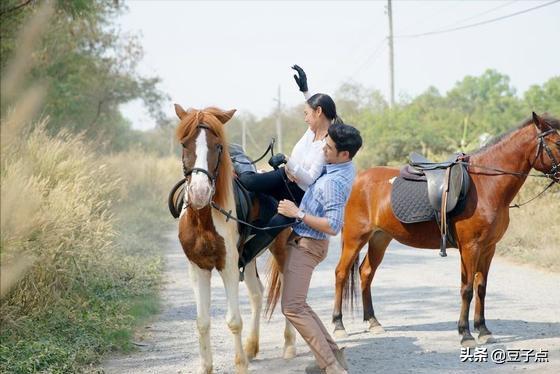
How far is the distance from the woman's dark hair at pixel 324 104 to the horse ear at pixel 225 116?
618 millimetres

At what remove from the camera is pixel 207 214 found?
5.42 m

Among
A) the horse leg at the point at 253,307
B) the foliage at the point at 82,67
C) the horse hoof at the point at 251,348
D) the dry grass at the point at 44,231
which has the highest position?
the foliage at the point at 82,67

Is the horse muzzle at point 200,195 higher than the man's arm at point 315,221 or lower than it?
higher

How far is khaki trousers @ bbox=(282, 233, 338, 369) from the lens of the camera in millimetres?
5164

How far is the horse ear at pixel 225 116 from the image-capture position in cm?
548

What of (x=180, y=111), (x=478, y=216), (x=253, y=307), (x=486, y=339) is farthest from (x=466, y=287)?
(x=180, y=111)

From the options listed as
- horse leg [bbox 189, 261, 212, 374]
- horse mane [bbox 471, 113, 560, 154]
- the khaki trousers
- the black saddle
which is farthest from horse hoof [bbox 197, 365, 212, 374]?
horse mane [bbox 471, 113, 560, 154]

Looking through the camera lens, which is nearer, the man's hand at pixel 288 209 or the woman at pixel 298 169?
the man's hand at pixel 288 209

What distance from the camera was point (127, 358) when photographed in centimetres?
643

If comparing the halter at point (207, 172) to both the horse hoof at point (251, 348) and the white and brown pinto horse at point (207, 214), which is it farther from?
the horse hoof at point (251, 348)

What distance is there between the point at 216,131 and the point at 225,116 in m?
0.23

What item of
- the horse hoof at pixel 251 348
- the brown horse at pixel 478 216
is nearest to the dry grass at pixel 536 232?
the brown horse at pixel 478 216

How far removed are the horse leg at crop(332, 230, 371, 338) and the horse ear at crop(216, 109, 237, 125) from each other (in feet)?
9.28

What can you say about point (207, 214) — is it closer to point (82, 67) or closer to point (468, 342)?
point (468, 342)
